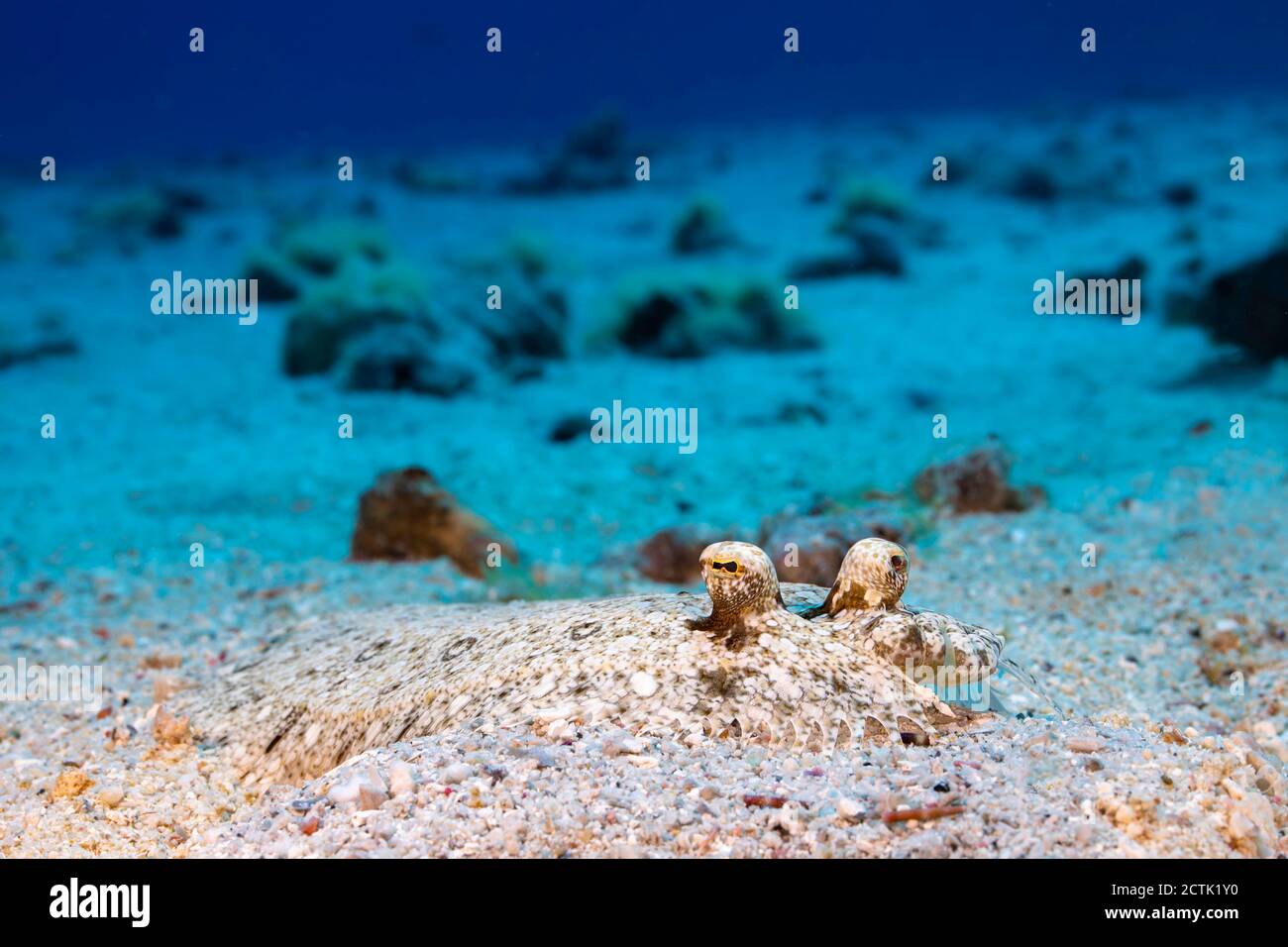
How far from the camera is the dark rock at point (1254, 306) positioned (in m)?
10.0

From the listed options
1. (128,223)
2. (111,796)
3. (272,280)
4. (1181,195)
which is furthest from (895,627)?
(128,223)

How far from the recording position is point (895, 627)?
3400mm

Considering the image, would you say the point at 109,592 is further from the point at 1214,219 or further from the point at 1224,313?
the point at 1214,219

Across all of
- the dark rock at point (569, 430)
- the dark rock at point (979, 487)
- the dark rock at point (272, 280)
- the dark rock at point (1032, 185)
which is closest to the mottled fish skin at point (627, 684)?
the dark rock at point (979, 487)

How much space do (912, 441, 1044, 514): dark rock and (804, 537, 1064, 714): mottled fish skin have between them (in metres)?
3.91

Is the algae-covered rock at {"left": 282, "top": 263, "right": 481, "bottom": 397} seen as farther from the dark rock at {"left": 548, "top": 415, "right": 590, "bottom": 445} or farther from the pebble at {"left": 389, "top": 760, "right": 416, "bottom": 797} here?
the pebble at {"left": 389, "top": 760, "right": 416, "bottom": 797}

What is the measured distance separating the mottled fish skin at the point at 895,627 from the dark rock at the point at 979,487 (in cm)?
391

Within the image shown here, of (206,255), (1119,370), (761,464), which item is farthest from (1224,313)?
(206,255)

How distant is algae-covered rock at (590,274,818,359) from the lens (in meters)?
12.9

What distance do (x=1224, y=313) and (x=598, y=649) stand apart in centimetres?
928

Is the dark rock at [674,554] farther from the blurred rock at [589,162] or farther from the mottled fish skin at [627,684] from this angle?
the blurred rock at [589,162]

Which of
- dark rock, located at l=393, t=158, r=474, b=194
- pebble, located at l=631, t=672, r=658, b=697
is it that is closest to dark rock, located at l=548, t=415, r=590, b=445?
pebble, located at l=631, t=672, r=658, b=697
